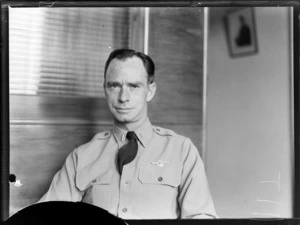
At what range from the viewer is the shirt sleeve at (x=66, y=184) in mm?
1382

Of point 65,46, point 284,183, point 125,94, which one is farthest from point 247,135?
point 65,46

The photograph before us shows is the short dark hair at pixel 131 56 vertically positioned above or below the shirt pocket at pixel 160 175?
above

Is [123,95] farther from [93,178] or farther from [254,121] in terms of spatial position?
[254,121]

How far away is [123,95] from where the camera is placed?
1.38m

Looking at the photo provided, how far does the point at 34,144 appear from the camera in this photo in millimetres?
1378

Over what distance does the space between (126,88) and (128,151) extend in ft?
0.74

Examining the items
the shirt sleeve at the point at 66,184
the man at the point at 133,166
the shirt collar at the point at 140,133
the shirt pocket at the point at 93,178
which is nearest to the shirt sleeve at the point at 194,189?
the man at the point at 133,166

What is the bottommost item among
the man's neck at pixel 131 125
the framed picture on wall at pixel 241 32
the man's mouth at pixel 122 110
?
the man's neck at pixel 131 125

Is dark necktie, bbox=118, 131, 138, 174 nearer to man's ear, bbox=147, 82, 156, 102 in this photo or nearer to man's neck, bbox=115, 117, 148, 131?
man's neck, bbox=115, 117, 148, 131

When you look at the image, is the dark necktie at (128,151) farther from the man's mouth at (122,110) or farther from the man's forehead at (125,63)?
the man's forehead at (125,63)

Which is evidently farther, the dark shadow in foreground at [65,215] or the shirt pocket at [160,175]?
the shirt pocket at [160,175]

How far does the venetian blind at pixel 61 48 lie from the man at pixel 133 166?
50 mm

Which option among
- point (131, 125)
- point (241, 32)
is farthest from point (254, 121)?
point (131, 125)

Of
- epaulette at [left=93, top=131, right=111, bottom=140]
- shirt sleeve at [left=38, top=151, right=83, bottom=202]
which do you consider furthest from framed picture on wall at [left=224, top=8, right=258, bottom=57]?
shirt sleeve at [left=38, top=151, right=83, bottom=202]
